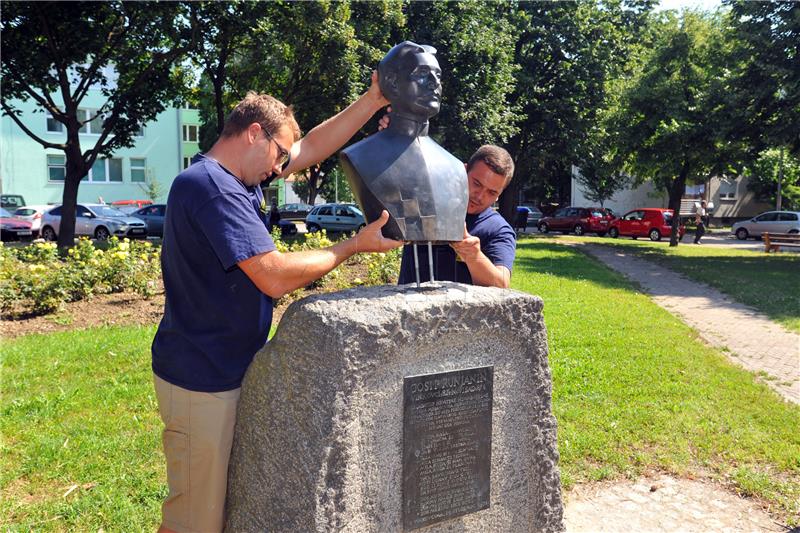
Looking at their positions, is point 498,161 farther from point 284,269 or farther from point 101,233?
point 101,233

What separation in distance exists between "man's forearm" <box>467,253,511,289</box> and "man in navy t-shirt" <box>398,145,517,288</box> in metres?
0.02

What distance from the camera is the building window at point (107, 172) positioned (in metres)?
36.2

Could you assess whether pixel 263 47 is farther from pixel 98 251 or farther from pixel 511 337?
pixel 511 337

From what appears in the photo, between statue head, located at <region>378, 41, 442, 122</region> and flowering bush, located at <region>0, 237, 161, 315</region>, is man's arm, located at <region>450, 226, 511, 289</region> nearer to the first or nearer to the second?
statue head, located at <region>378, 41, 442, 122</region>

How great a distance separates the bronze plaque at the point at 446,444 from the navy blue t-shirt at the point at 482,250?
73 cm

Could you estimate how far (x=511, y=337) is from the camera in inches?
116

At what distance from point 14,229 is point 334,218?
11.7 meters

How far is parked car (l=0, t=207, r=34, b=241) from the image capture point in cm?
2264

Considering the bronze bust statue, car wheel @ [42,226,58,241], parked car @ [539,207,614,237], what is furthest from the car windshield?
the bronze bust statue

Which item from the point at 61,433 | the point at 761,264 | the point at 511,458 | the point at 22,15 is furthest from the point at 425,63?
the point at 761,264

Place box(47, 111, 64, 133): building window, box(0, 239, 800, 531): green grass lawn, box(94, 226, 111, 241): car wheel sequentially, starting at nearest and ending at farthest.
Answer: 1. box(0, 239, 800, 531): green grass lawn
2. box(94, 226, 111, 241): car wheel
3. box(47, 111, 64, 133): building window

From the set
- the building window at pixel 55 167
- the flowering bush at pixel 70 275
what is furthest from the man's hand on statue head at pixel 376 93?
the building window at pixel 55 167

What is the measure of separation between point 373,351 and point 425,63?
4.10ft

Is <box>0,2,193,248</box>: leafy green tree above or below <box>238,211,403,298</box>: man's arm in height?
above
